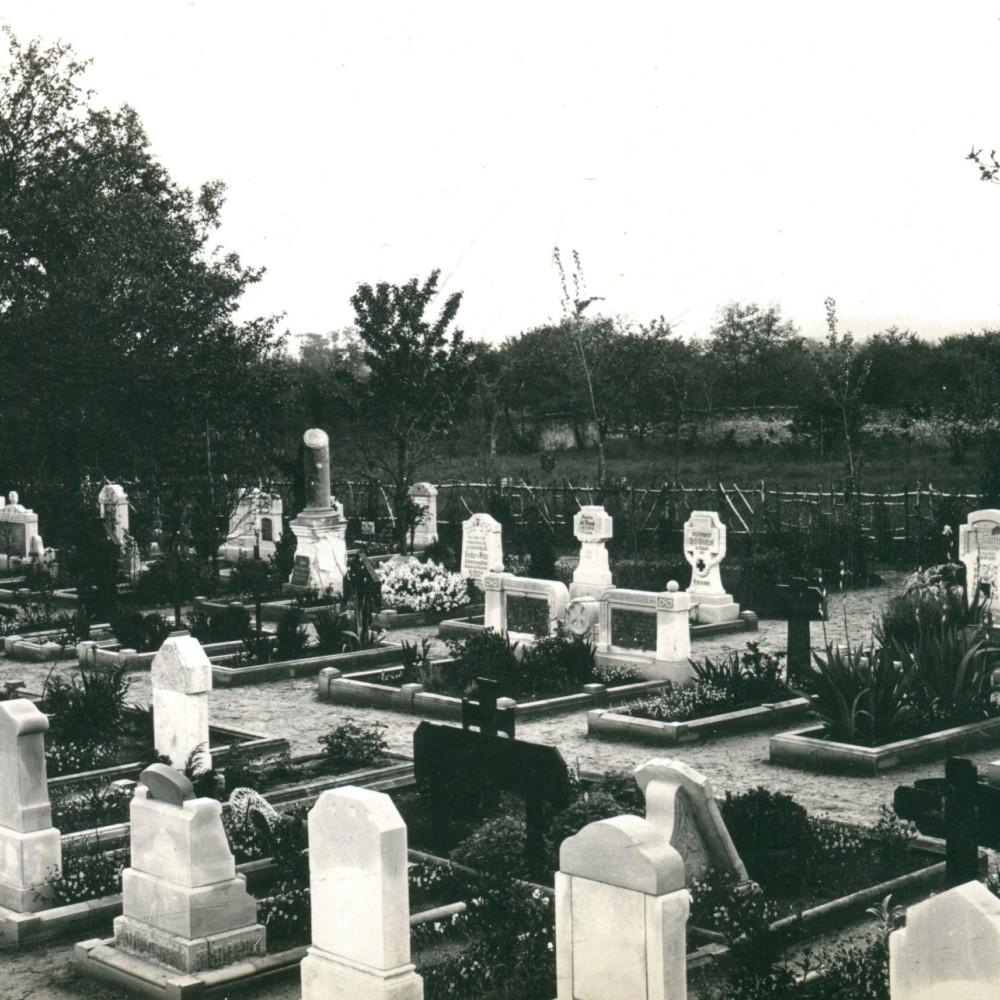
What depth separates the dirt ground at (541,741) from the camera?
23.5 feet

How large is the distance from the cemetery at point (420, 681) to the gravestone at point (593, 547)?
0.22 ft

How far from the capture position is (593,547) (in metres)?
20.4

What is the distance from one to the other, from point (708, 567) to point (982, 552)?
3.46 m

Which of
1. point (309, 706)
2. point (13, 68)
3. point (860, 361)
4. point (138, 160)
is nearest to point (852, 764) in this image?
point (309, 706)

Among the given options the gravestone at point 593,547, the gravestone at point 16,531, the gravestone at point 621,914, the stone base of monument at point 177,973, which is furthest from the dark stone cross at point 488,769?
the gravestone at point 16,531

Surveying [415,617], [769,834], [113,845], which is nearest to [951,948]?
[769,834]

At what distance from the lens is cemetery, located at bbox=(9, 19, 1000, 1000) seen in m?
6.01

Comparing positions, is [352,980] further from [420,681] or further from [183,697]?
[420,681]

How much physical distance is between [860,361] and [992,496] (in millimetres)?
19629

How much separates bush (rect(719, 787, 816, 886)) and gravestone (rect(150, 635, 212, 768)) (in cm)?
408

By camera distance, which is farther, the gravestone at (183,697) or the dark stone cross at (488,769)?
the gravestone at (183,697)

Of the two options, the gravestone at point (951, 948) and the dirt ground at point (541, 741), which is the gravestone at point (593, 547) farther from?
the gravestone at point (951, 948)

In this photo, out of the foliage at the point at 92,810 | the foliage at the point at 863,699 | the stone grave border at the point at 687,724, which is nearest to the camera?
the foliage at the point at 92,810

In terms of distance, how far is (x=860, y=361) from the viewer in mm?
42438
